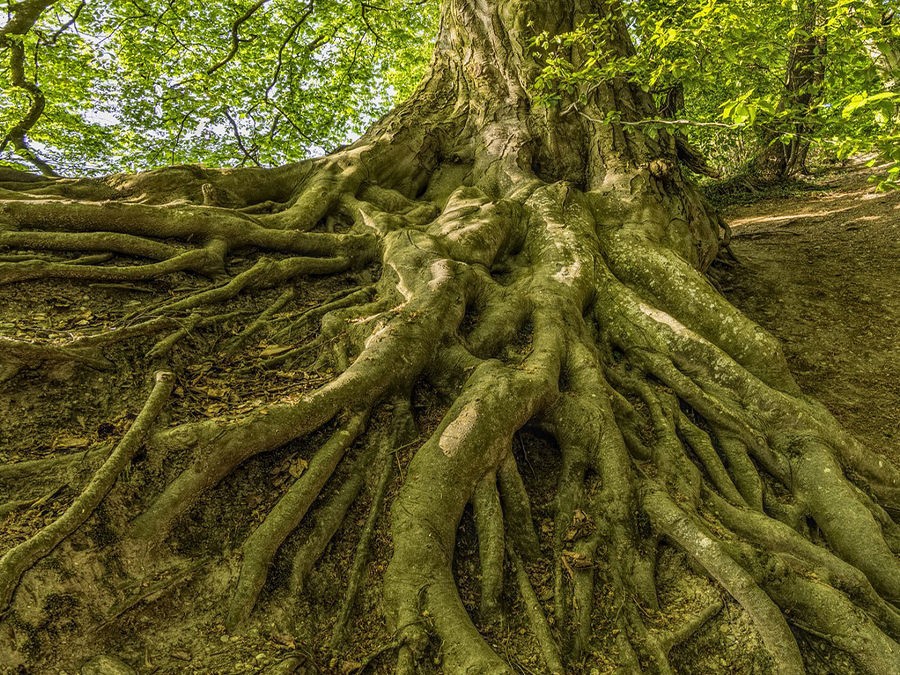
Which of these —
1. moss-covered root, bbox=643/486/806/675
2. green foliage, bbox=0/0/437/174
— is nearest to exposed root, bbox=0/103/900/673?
moss-covered root, bbox=643/486/806/675

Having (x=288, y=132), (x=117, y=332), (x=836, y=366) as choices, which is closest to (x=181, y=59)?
(x=288, y=132)

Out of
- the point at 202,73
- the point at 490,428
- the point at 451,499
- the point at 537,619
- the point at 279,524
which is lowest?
the point at 537,619

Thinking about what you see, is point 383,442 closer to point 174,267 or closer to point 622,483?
point 622,483

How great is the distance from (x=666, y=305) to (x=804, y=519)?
7.54 ft

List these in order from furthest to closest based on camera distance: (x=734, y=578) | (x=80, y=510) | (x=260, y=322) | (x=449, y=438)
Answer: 1. (x=260, y=322)
2. (x=449, y=438)
3. (x=734, y=578)
4. (x=80, y=510)

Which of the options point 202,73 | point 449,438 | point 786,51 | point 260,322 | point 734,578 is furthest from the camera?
point 202,73

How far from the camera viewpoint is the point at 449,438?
2.80m

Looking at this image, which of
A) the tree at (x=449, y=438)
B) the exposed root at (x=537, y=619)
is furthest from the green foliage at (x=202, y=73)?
the exposed root at (x=537, y=619)

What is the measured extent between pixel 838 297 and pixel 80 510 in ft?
29.7

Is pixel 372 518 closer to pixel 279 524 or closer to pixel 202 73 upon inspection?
pixel 279 524

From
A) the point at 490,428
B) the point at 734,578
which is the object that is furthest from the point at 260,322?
the point at 734,578

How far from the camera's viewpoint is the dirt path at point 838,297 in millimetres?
5219

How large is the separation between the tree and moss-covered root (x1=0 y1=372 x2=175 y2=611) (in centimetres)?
1

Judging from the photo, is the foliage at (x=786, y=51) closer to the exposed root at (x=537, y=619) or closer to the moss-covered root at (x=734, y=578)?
the moss-covered root at (x=734, y=578)
